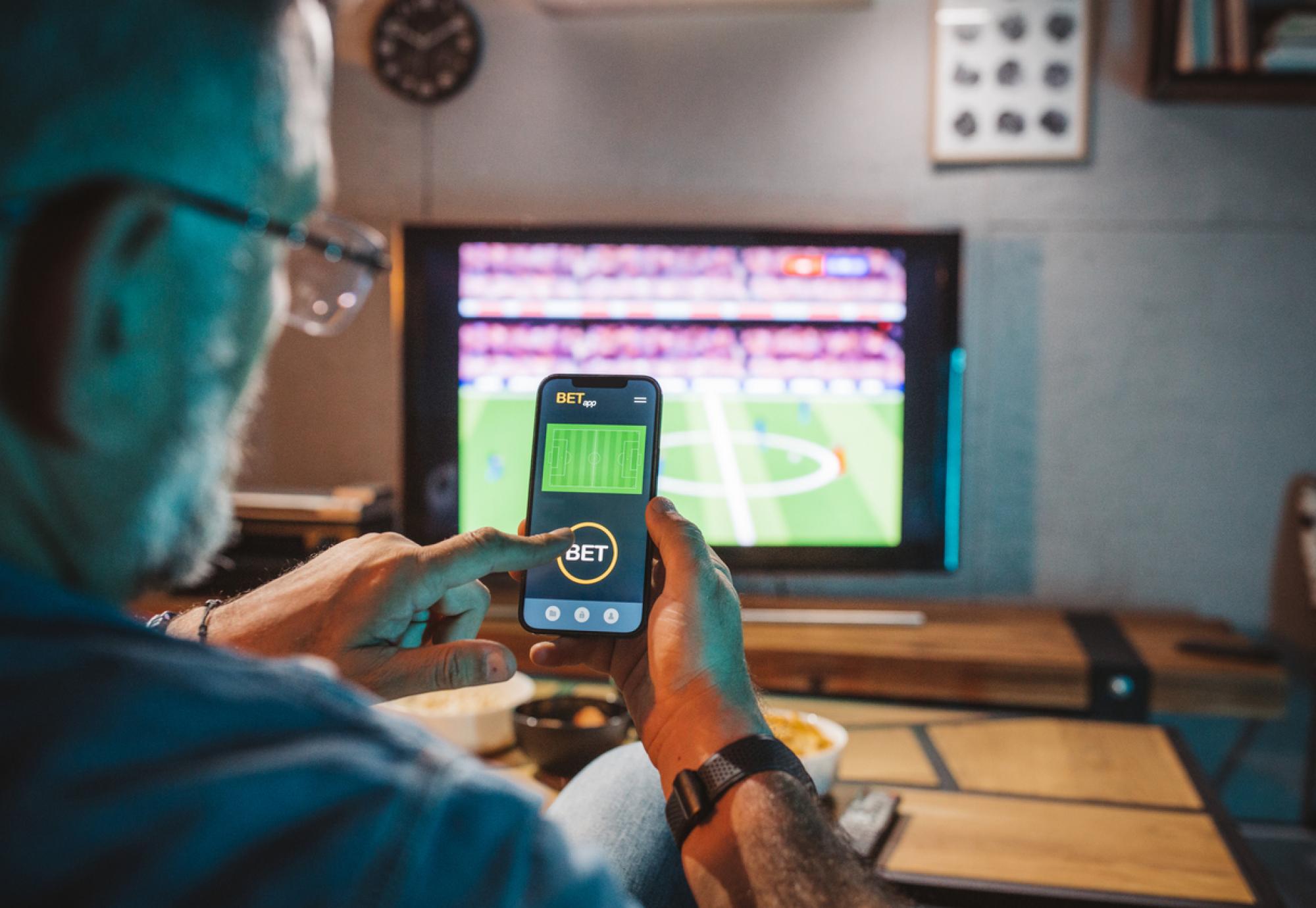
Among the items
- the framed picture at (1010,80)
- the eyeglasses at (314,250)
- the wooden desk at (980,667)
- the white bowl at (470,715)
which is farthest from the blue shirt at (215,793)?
the framed picture at (1010,80)

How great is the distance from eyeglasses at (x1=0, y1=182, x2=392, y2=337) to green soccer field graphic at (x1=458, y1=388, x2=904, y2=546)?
1.66 m

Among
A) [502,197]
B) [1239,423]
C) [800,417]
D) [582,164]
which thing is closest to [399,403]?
[502,197]

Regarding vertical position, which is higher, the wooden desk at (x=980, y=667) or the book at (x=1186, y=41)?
the book at (x=1186, y=41)

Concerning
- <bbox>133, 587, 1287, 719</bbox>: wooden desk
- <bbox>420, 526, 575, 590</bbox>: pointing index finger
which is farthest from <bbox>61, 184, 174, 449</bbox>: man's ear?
<bbox>133, 587, 1287, 719</bbox>: wooden desk

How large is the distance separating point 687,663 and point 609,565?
0.18m

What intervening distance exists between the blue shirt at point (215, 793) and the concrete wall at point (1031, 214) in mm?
2494

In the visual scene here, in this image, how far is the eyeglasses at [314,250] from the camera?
44cm

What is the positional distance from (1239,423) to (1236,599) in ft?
1.67

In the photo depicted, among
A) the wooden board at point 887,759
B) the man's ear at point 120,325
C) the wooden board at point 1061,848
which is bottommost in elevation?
the wooden board at point 887,759

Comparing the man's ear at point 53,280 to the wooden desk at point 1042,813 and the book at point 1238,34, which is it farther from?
the book at point 1238,34

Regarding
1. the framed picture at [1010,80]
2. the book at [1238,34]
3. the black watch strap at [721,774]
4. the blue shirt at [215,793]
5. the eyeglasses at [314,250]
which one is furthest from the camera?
the framed picture at [1010,80]

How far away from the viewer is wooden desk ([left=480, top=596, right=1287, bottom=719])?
2.17 m

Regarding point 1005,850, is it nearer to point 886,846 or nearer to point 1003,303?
point 886,846

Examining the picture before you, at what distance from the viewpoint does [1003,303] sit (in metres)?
2.74
